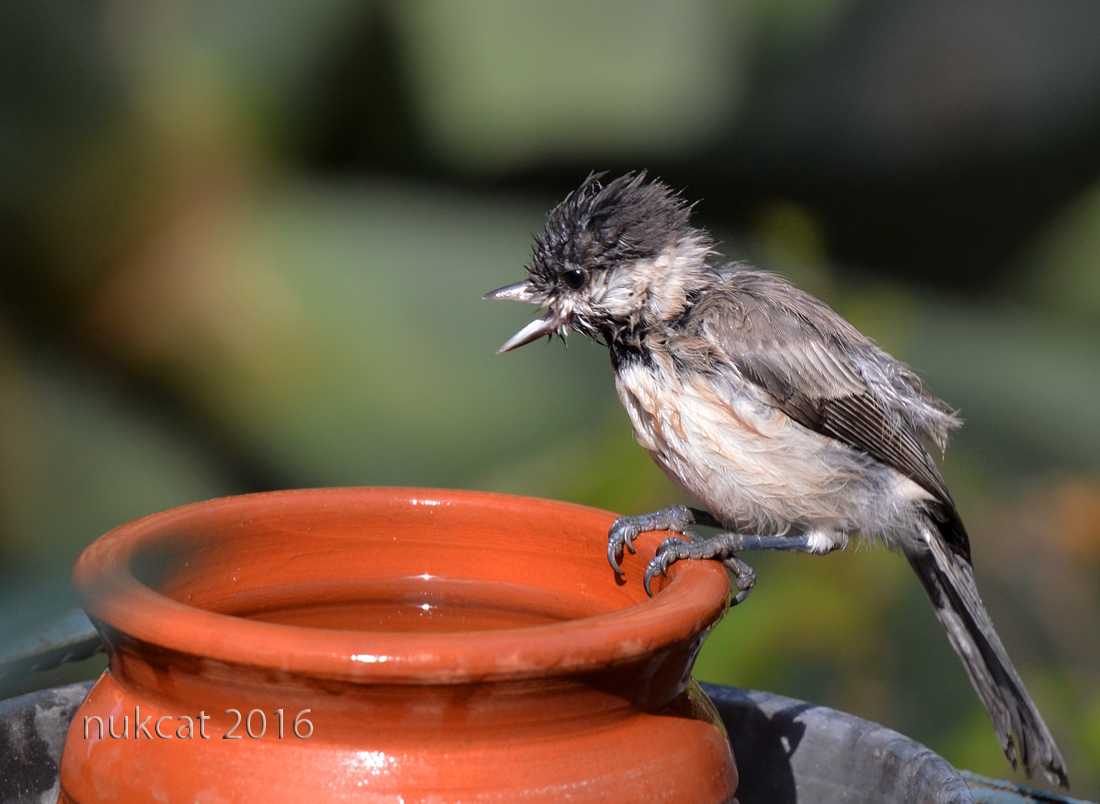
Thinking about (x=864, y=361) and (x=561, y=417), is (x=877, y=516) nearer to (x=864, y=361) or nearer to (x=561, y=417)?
(x=864, y=361)

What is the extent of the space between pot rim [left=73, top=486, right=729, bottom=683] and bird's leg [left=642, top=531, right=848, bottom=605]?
0.26 meters

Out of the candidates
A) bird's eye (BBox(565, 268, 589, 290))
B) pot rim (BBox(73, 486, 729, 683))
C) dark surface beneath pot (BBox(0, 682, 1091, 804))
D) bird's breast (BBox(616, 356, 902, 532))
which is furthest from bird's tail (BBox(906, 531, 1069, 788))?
pot rim (BBox(73, 486, 729, 683))

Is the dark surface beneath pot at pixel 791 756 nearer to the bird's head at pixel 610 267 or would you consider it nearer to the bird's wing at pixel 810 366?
the bird's wing at pixel 810 366

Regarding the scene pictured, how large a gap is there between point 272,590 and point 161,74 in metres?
3.38

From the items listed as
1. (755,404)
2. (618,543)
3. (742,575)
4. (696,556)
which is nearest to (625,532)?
(618,543)

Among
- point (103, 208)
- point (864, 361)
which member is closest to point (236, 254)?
point (103, 208)

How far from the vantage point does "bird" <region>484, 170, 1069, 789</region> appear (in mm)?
2891

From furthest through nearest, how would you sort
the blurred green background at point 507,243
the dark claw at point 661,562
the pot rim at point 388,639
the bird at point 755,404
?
the blurred green background at point 507,243 < the bird at point 755,404 < the dark claw at point 661,562 < the pot rim at point 388,639

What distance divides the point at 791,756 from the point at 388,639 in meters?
1.16

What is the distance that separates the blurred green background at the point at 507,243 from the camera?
4.57 m

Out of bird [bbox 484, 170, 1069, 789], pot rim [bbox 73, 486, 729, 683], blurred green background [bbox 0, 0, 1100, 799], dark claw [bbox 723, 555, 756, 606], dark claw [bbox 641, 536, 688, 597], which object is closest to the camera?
pot rim [bbox 73, 486, 729, 683]

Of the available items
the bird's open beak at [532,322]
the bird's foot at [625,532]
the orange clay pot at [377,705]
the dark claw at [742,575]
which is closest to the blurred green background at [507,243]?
the bird's open beak at [532,322]

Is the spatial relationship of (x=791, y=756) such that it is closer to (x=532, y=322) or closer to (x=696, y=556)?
(x=696, y=556)

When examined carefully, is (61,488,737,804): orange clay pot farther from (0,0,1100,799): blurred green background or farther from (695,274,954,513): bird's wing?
(0,0,1100,799): blurred green background
